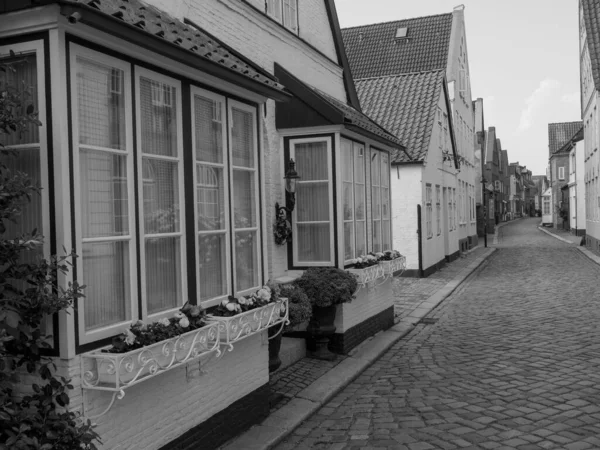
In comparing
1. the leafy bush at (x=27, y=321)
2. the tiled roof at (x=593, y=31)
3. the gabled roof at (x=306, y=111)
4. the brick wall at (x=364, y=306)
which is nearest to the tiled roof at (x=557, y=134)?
the tiled roof at (x=593, y=31)

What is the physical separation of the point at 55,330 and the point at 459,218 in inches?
1031

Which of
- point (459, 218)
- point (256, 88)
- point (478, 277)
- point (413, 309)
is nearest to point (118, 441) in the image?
point (256, 88)

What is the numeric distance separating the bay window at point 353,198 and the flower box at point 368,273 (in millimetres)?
263

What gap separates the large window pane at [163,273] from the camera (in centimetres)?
448

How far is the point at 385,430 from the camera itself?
585 cm

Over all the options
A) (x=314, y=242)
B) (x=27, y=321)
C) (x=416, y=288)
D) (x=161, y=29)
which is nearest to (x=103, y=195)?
(x=27, y=321)

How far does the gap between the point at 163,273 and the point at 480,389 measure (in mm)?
4089

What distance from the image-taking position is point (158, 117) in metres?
4.57

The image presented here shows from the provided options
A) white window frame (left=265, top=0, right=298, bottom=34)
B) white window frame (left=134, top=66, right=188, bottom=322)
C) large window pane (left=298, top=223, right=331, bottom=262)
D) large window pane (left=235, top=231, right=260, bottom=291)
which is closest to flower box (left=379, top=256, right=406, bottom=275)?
large window pane (left=298, top=223, right=331, bottom=262)

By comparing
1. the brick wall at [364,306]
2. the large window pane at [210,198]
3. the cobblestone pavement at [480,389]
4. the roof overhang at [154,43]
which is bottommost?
the cobblestone pavement at [480,389]

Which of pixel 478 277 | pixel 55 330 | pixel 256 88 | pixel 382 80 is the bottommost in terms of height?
pixel 478 277

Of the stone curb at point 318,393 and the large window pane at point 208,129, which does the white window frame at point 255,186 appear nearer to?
the large window pane at point 208,129

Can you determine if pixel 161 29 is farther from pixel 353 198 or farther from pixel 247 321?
pixel 353 198

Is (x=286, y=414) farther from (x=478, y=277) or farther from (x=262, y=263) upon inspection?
(x=478, y=277)
